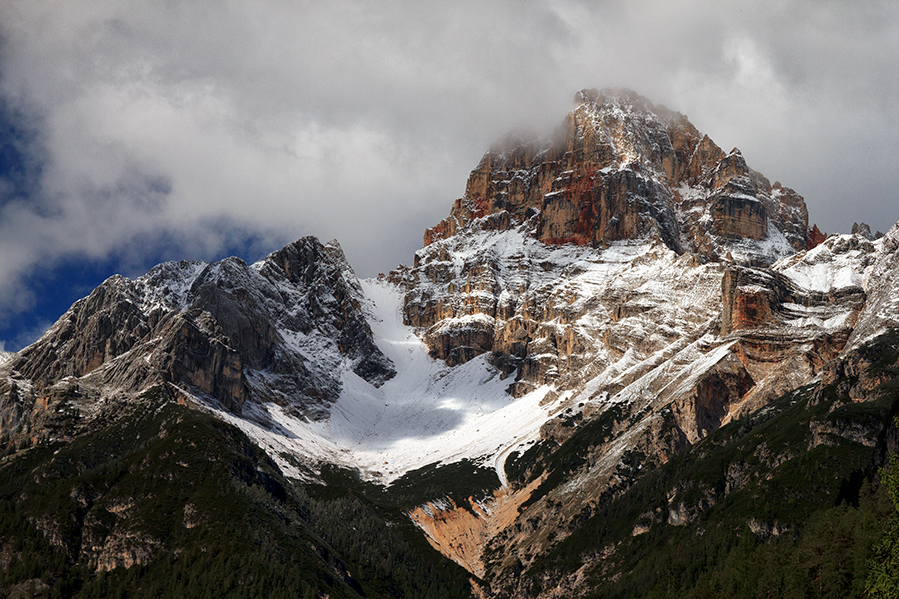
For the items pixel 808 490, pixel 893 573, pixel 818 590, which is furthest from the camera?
pixel 808 490

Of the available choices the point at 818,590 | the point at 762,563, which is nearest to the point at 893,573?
the point at 818,590

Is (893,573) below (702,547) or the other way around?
the other way around

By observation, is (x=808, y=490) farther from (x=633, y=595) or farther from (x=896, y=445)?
(x=633, y=595)

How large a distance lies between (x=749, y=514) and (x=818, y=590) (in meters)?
66.2

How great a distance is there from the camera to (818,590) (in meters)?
133

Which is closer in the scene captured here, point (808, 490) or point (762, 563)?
point (762, 563)

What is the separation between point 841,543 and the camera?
441ft

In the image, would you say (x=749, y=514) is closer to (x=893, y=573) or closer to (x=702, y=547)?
(x=702, y=547)

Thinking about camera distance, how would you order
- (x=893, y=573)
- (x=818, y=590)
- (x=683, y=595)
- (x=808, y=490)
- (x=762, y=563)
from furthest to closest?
(x=808, y=490), (x=683, y=595), (x=762, y=563), (x=818, y=590), (x=893, y=573)

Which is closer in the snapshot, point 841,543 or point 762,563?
point 841,543

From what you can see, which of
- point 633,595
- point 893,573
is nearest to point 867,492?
point 633,595

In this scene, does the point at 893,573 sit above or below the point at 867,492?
above

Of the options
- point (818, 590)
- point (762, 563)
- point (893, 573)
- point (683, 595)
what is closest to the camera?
point (893, 573)

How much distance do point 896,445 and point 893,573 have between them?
130 meters
